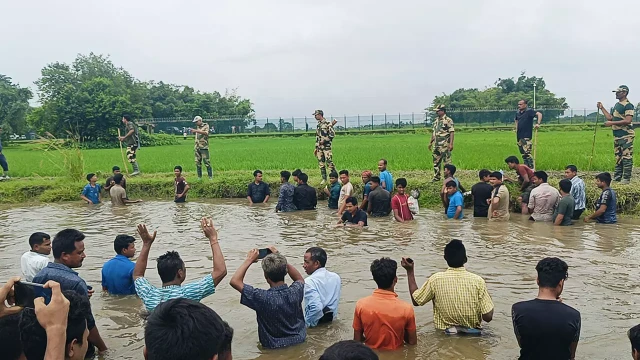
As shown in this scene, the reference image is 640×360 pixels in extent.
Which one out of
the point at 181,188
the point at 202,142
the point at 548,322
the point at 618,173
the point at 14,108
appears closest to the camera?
the point at 548,322

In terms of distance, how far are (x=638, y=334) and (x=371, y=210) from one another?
32.1 feet

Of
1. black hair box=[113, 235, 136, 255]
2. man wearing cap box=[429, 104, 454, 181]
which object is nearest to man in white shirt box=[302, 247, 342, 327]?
black hair box=[113, 235, 136, 255]

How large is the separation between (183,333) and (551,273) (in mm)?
3330

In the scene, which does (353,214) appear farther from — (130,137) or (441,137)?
(130,137)

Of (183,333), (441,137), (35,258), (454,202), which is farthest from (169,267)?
(441,137)

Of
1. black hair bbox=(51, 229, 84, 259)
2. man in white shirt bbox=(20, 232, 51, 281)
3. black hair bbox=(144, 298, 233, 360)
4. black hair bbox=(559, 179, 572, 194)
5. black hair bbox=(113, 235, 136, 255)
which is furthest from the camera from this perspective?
black hair bbox=(559, 179, 572, 194)

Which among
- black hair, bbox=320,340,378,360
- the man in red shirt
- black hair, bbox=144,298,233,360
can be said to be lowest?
the man in red shirt

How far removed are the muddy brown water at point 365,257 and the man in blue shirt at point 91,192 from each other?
0.34 metres

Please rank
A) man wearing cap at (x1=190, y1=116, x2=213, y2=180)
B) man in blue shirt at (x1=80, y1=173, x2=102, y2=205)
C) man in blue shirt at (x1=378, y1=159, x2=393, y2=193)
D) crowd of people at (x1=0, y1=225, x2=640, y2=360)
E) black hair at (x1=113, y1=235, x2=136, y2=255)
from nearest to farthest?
crowd of people at (x1=0, y1=225, x2=640, y2=360) < black hair at (x1=113, y1=235, x2=136, y2=255) < man in blue shirt at (x1=378, y1=159, x2=393, y2=193) < man in blue shirt at (x1=80, y1=173, x2=102, y2=205) < man wearing cap at (x1=190, y1=116, x2=213, y2=180)

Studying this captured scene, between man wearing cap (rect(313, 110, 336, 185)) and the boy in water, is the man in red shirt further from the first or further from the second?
the boy in water

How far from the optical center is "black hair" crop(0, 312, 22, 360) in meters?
2.76

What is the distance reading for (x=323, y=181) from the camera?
16.2 m

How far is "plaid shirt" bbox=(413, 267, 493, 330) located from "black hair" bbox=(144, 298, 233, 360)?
3492 mm

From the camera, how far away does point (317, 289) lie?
5957 millimetres
